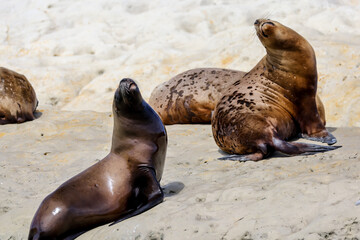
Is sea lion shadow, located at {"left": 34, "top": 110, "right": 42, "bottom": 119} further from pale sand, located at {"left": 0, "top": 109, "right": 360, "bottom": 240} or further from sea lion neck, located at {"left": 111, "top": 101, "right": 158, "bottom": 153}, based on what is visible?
sea lion neck, located at {"left": 111, "top": 101, "right": 158, "bottom": 153}

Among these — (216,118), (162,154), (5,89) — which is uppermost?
(162,154)

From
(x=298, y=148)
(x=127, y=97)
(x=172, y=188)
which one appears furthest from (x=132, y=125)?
(x=298, y=148)

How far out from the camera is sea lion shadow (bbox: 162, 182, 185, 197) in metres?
4.32

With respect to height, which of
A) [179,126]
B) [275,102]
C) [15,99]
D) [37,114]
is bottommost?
[37,114]

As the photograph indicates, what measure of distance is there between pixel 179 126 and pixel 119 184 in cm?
371

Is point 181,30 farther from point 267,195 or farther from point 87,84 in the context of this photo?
point 267,195

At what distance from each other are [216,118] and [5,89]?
413 centimetres

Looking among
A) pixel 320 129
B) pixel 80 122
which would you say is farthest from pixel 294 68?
pixel 80 122

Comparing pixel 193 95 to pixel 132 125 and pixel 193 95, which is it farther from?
pixel 132 125

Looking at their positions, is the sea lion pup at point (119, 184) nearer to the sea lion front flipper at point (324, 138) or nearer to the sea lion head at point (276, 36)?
the sea lion front flipper at point (324, 138)

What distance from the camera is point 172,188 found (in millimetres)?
4504

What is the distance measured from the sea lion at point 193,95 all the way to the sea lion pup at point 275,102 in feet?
4.13

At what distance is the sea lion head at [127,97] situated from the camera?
163 inches

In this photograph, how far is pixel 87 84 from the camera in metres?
10.8
